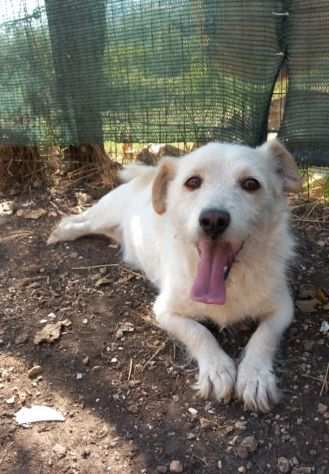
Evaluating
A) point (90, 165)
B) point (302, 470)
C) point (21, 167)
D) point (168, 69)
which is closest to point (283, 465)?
point (302, 470)

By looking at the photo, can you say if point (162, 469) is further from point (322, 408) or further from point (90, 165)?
point (90, 165)

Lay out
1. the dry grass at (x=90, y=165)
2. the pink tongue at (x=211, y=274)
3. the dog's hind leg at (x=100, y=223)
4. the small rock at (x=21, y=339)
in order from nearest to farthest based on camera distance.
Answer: the pink tongue at (x=211, y=274)
the small rock at (x=21, y=339)
the dog's hind leg at (x=100, y=223)
the dry grass at (x=90, y=165)

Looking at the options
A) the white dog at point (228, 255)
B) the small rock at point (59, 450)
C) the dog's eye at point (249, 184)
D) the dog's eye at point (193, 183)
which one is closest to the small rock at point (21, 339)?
the white dog at point (228, 255)

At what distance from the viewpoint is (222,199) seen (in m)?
2.62

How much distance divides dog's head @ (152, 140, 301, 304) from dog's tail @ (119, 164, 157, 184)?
134cm

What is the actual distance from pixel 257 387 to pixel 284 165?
134 cm

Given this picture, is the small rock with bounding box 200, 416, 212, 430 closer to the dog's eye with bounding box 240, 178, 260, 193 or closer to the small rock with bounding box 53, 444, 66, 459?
the small rock with bounding box 53, 444, 66, 459

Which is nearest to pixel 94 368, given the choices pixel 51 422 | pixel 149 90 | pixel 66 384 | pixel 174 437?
pixel 66 384

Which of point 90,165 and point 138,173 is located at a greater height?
point 138,173

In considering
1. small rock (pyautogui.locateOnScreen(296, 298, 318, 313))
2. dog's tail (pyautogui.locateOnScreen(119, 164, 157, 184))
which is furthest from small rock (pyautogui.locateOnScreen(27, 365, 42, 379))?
dog's tail (pyautogui.locateOnScreen(119, 164, 157, 184))

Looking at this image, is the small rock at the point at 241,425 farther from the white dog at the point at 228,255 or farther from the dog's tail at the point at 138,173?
the dog's tail at the point at 138,173

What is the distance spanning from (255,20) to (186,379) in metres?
2.92

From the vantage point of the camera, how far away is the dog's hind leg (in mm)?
4602

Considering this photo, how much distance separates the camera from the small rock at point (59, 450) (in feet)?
7.86
